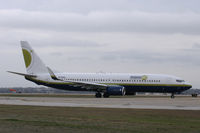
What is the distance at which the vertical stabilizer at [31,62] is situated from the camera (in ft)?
197

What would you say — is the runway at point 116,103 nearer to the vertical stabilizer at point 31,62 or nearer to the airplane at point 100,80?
the airplane at point 100,80

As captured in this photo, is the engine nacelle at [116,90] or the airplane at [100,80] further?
the airplane at [100,80]

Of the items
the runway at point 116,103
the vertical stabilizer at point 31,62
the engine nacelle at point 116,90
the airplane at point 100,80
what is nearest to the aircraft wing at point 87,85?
the airplane at point 100,80

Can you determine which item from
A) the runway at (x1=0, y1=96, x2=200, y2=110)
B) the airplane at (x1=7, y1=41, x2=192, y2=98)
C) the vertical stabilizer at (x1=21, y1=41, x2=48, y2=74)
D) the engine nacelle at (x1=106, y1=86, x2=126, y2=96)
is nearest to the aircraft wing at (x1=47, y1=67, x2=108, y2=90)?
the airplane at (x1=7, y1=41, x2=192, y2=98)

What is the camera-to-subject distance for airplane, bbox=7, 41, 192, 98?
57.3 meters

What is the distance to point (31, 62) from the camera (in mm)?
59875

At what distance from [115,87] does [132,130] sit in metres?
39.6

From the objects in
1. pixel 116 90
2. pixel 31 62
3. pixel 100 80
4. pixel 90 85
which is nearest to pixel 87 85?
pixel 90 85

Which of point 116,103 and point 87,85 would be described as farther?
point 87,85

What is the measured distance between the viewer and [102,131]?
14547 millimetres

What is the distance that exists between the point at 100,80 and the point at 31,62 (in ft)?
40.7

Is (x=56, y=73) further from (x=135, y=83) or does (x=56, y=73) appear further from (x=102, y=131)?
(x=102, y=131)

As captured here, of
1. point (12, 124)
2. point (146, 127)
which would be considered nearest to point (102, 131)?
point (146, 127)

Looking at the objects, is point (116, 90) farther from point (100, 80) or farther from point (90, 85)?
point (100, 80)
